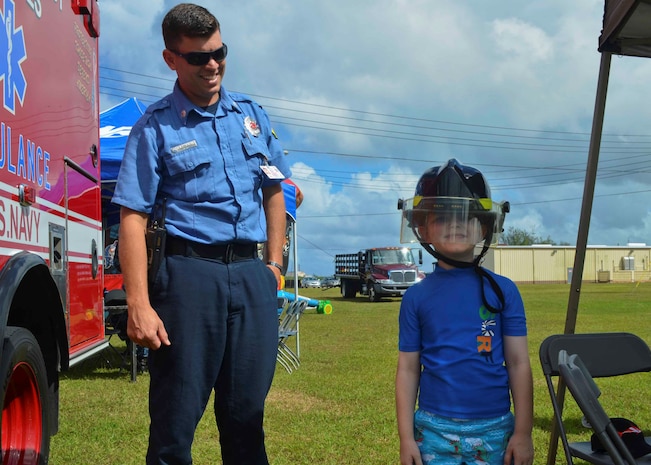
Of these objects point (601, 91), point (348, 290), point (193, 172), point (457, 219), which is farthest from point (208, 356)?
point (348, 290)

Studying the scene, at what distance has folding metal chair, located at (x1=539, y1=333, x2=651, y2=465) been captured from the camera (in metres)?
2.65

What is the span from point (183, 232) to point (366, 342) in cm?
955

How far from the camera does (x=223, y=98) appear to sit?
2646 millimetres

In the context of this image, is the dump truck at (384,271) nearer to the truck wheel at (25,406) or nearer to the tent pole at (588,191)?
the tent pole at (588,191)

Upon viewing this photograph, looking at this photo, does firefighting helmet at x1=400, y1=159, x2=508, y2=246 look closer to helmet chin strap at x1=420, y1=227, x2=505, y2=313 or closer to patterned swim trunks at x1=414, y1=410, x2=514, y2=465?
helmet chin strap at x1=420, y1=227, x2=505, y2=313

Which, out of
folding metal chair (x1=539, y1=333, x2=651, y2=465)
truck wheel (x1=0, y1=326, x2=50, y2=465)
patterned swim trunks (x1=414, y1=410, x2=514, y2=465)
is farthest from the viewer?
truck wheel (x1=0, y1=326, x2=50, y2=465)

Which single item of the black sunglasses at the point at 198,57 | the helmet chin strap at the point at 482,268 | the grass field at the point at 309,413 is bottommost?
the grass field at the point at 309,413

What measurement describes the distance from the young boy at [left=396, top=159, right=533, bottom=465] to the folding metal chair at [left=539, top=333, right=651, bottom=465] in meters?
0.36

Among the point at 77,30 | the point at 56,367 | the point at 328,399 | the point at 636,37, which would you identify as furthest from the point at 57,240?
the point at 328,399

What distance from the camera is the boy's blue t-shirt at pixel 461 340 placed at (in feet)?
7.43

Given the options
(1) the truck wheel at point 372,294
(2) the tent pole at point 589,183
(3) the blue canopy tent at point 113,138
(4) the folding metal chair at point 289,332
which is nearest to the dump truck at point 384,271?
(1) the truck wheel at point 372,294

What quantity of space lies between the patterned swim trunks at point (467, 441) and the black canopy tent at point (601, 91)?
1.19 metres

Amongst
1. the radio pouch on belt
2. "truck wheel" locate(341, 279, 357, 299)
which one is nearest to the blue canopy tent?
the radio pouch on belt

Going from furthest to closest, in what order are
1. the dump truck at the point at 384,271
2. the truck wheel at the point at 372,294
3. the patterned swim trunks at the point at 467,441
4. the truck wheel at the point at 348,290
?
the truck wheel at the point at 348,290 → the truck wheel at the point at 372,294 → the dump truck at the point at 384,271 → the patterned swim trunks at the point at 467,441
